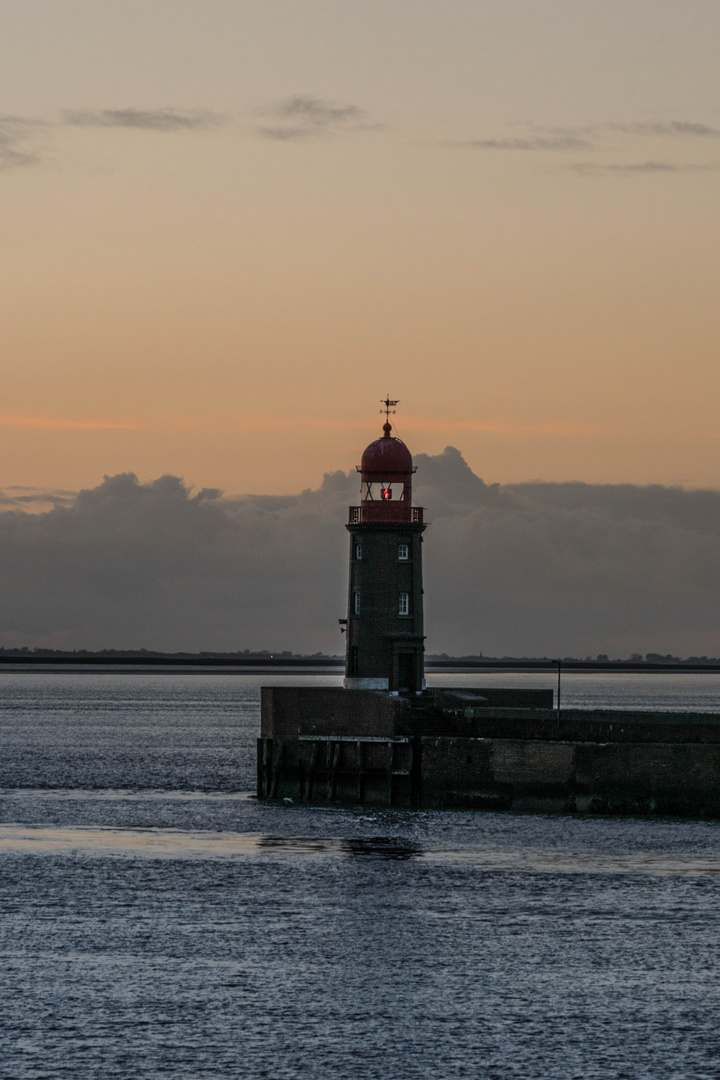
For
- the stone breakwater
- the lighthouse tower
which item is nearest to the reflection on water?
the stone breakwater

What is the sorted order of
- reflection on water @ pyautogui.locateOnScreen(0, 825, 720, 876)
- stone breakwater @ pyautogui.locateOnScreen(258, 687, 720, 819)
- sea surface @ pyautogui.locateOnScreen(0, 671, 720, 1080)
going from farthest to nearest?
1. stone breakwater @ pyautogui.locateOnScreen(258, 687, 720, 819)
2. reflection on water @ pyautogui.locateOnScreen(0, 825, 720, 876)
3. sea surface @ pyautogui.locateOnScreen(0, 671, 720, 1080)

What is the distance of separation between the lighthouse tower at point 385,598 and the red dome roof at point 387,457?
125cm

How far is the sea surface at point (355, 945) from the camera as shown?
25547 mm

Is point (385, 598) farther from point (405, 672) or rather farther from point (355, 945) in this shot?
point (355, 945)

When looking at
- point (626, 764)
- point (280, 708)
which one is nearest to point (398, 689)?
point (280, 708)

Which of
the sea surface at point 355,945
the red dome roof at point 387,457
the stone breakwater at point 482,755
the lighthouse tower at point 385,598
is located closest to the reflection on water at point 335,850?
the sea surface at point 355,945

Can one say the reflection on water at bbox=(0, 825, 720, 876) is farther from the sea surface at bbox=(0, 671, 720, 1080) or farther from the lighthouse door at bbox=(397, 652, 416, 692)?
the lighthouse door at bbox=(397, 652, 416, 692)

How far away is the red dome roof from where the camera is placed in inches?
2309

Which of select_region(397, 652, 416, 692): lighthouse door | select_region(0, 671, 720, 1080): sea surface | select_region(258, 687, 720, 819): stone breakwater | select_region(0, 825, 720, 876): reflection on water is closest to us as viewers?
select_region(0, 671, 720, 1080): sea surface

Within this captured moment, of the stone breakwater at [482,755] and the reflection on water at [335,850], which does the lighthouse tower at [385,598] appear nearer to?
the stone breakwater at [482,755]

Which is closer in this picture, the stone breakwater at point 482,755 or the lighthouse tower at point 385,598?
the stone breakwater at point 482,755

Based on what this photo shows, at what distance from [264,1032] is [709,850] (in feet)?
72.0

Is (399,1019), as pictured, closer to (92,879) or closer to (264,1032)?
(264,1032)

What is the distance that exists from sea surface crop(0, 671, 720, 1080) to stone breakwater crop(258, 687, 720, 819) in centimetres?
84
